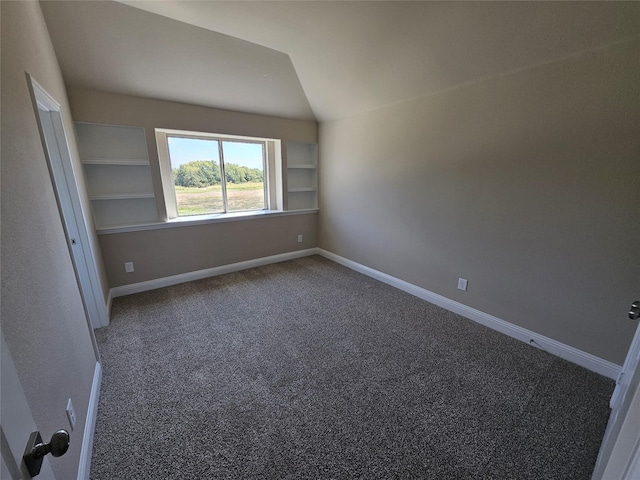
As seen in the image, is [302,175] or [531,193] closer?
[531,193]

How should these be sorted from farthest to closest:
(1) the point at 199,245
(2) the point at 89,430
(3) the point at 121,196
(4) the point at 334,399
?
1. (1) the point at 199,245
2. (3) the point at 121,196
3. (4) the point at 334,399
4. (2) the point at 89,430

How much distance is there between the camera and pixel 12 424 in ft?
1.46

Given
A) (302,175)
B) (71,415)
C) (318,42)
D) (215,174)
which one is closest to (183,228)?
(215,174)

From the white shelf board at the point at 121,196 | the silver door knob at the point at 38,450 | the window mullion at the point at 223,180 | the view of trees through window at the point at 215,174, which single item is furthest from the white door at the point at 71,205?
the window mullion at the point at 223,180

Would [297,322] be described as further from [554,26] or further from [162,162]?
[554,26]

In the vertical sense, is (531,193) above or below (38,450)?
above

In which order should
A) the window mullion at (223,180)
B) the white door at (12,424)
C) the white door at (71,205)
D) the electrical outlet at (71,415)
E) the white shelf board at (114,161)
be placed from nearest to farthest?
1. the white door at (12,424)
2. the electrical outlet at (71,415)
3. the white door at (71,205)
4. the white shelf board at (114,161)
5. the window mullion at (223,180)

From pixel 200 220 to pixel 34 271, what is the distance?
2.50 m

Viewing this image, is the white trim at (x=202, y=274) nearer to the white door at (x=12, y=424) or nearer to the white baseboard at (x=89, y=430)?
the white baseboard at (x=89, y=430)

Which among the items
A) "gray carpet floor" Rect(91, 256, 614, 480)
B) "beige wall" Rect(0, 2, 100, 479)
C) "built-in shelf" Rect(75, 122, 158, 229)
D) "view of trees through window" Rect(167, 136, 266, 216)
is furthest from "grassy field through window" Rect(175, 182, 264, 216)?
"beige wall" Rect(0, 2, 100, 479)

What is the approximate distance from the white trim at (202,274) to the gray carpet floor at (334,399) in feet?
1.26

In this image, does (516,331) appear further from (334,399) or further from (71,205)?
(71,205)

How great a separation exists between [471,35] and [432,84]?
0.56 m

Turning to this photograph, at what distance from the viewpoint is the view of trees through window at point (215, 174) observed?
136 inches
